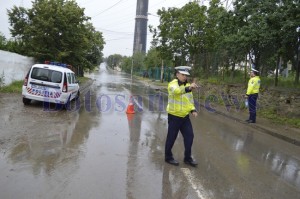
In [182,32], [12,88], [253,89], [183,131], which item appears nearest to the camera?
[183,131]

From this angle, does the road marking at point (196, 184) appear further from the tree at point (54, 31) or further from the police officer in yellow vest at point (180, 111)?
the tree at point (54, 31)

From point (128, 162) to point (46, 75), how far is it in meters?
7.39

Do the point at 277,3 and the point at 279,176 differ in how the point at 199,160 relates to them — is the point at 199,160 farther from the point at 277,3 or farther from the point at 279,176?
the point at 277,3

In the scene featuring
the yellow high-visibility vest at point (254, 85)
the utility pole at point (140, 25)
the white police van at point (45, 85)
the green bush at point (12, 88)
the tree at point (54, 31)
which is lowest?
the green bush at point (12, 88)

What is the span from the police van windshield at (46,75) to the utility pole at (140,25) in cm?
8571

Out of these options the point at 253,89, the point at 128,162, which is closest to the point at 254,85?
the point at 253,89

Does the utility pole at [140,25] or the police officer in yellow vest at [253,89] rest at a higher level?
the utility pole at [140,25]

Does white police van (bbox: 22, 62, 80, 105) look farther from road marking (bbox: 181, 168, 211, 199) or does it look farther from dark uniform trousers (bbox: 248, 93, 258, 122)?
road marking (bbox: 181, 168, 211, 199)

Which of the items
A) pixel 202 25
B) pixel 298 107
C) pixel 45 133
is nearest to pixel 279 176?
pixel 45 133

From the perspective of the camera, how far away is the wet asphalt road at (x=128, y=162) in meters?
4.89

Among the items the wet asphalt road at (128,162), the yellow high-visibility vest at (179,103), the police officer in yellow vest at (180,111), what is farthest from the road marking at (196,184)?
the yellow high-visibility vest at (179,103)

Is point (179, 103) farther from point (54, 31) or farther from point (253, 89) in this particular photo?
point (54, 31)

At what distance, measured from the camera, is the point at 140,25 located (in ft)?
372

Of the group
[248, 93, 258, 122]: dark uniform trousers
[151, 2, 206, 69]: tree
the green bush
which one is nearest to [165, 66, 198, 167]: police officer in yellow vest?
[248, 93, 258, 122]: dark uniform trousers
